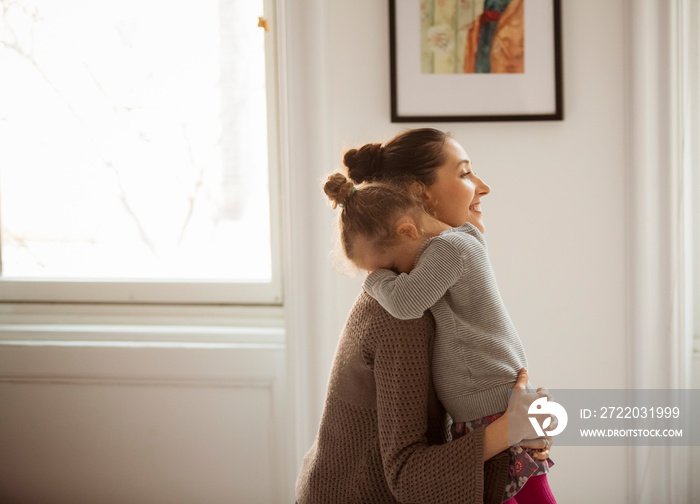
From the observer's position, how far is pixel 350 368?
3.76 feet

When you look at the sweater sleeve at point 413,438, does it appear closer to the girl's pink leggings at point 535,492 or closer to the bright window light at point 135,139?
the girl's pink leggings at point 535,492

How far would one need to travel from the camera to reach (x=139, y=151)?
2.25 metres

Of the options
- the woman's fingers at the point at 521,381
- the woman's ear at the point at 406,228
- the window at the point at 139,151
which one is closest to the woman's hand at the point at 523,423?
the woman's fingers at the point at 521,381

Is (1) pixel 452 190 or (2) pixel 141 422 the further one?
(2) pixel 141 422

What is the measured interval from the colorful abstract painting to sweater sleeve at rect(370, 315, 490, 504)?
3.34 feet

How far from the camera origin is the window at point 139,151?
7.16ft

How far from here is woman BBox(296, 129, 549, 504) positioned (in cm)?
104

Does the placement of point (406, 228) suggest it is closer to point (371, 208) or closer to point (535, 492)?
point (371, 208)

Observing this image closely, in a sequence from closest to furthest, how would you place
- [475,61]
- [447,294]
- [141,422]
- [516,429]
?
[516,429] → [447,294] → [475,61] → [141,422]

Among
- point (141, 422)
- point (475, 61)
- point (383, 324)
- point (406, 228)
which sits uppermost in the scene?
point (475, 61)

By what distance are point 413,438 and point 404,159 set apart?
19.1 inches

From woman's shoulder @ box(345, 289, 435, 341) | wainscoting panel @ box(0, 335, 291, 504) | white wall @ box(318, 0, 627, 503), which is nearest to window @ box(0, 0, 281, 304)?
wainscoting panel @ box(0, 335, 291, 504)

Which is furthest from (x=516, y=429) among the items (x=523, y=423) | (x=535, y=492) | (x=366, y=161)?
(x=366, y=161)

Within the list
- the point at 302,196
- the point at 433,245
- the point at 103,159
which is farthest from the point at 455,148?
the point at 103,159
